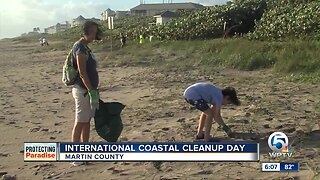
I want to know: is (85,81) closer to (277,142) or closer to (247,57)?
(277,142)

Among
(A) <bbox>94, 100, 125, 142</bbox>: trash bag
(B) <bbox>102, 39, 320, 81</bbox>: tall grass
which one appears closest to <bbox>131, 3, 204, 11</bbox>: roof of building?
(B) <bbox>102, 39, 320, 81</bbox>: tall grass

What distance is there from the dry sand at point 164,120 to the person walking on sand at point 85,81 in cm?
50

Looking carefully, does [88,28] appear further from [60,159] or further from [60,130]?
[60,130]

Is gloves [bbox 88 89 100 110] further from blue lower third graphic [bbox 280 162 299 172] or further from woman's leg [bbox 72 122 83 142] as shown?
blue lower third graphic [bbox 280 162 299 172]

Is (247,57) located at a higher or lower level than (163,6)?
lower

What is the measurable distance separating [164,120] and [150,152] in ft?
8.48

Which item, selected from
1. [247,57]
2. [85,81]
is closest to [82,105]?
[85,81]

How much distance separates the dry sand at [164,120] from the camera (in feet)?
16.2

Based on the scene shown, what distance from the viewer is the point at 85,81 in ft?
16.5

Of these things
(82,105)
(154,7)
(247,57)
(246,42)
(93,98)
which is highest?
(154,7)

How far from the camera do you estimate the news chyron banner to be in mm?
4809

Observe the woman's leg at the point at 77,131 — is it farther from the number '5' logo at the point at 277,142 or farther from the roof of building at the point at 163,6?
the roof of building at the point at 163,6

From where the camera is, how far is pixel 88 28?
5.04 meters

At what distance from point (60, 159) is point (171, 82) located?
286 inches
